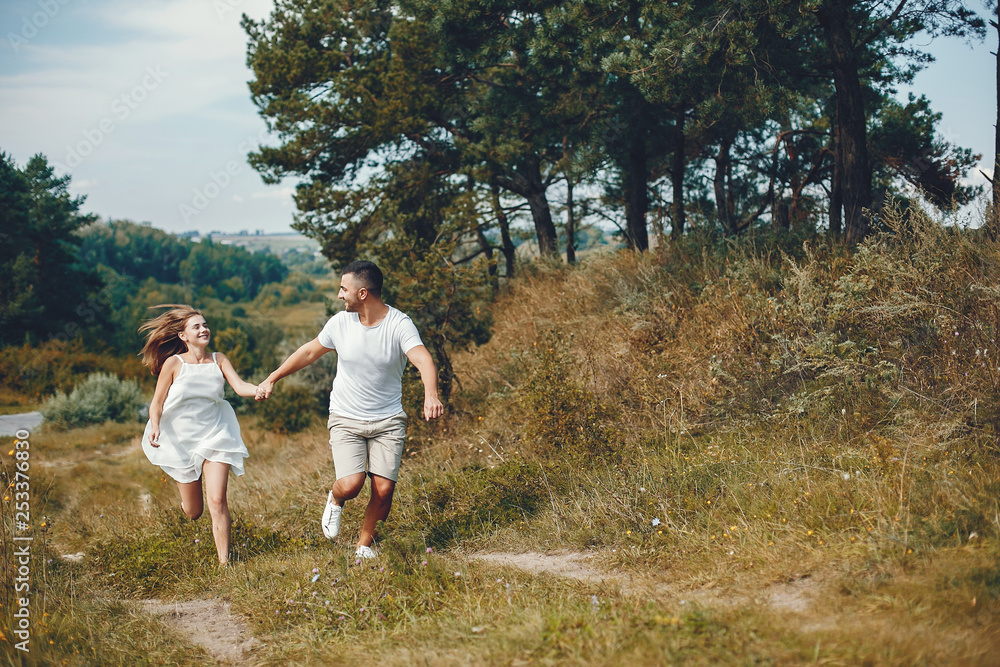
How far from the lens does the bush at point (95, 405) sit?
88.0 feet

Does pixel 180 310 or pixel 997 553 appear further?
pixel 180 310

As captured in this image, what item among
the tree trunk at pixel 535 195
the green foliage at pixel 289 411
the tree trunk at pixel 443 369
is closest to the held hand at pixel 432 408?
the tree trunk at pixel 443 369

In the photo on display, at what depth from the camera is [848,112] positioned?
330 inches

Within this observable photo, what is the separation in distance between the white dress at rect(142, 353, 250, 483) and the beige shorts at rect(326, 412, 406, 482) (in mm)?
957

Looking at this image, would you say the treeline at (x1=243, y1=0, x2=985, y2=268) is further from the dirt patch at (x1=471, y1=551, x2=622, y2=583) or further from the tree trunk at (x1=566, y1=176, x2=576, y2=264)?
the dirt patch at (x1=471, y1=551, x2=622, y2=583)

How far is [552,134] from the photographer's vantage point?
13.2 m

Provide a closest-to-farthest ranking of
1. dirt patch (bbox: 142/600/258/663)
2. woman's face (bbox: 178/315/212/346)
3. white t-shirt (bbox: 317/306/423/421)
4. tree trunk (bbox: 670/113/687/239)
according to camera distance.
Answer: dirt patch (bbox: 142/600/258/663) < white t-shirt (bbox: 317/306/423/421) < woman's face (bbox: 178/315/212/346) < tree trunk (bbox: 670/113/687/239)

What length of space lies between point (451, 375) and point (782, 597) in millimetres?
7021

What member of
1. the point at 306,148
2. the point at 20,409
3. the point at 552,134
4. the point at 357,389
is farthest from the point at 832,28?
the point at 20,409

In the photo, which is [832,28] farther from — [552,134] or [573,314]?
[552,134]

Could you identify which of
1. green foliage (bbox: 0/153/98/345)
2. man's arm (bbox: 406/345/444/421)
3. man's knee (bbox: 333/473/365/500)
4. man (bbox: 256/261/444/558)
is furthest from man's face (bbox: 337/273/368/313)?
green foliage (bbox: 0/153/98/345)

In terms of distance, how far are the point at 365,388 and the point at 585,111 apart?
857 cm

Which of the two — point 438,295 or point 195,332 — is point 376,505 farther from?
point 438,295

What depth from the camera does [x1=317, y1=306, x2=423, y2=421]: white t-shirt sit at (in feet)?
14.4
